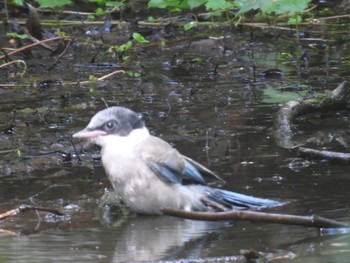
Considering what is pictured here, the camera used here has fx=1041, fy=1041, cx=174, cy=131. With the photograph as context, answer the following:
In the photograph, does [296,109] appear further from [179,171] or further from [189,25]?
[189,25]

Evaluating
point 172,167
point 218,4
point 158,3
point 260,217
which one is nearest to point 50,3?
point 158,3

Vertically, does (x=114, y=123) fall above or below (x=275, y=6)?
above

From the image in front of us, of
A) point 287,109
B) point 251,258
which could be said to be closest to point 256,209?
point 251,258

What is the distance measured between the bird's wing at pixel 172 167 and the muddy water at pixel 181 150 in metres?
0.26

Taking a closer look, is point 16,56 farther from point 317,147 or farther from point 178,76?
point 317,147

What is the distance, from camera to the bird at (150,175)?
5.64 meters

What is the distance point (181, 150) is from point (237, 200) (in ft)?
4.75

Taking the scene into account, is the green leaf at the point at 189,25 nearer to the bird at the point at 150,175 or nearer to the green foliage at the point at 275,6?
the green foliage at the point at 275,6

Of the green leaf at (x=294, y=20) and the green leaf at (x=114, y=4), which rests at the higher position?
the green leaf at (x=114, y=4)

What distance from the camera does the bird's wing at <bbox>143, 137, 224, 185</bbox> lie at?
18.7ft

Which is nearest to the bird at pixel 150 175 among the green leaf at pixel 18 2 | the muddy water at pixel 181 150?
the muddy water at pixel 181 150

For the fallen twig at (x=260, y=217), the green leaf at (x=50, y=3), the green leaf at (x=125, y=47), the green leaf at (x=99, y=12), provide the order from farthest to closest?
the green leaf at (x=99, y=12)
the green leaf at (x=50, y=3)
the green leaf at (x=125, y=47)
the fallen twig at (x=260, y=217)

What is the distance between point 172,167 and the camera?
18.7 ft

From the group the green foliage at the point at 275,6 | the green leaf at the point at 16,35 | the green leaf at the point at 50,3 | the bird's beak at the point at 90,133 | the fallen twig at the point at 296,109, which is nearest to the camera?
the bird's beak at the point at 90,133
